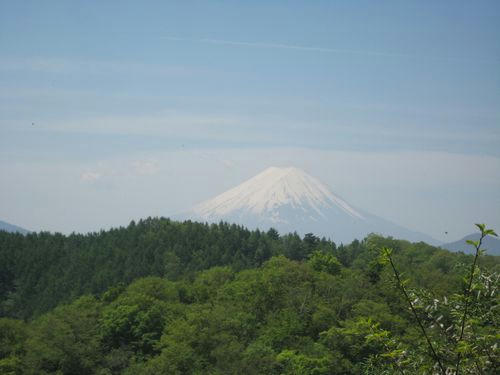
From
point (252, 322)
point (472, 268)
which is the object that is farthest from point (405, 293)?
point (252, 322)

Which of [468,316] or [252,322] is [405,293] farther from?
[252,322]

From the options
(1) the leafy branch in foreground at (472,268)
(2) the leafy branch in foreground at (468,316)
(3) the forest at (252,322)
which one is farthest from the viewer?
(3) the forest at (252,322)

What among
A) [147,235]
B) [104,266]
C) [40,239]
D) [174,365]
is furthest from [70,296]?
[174,365]

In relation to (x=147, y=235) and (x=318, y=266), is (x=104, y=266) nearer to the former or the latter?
(x=147, y=235)

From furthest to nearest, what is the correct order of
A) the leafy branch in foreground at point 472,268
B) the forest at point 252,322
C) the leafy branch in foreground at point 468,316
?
the forest at point 252,322 < the leafy branch in foreground at point 468,316 < the leafy branch in foreground at point 472,268

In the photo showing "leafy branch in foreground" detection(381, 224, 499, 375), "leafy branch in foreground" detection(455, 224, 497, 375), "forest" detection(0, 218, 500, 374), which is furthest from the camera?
"forest" detection(0, 218, 500, 374)

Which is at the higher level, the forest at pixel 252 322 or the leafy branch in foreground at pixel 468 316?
the leafy branch in foreground at pixel 468 316

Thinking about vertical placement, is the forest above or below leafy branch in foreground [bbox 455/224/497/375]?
below

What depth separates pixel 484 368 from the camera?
561cm

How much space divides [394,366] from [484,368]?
3.00ft

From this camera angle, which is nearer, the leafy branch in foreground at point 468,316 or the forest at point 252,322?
the leafy branch in foreground at point 468,316

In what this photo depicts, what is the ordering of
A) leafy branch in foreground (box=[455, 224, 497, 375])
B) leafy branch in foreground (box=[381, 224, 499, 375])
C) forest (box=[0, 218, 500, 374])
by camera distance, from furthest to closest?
forest (box=[0, 218, 500, 374]) < leafy branch in foreground (box=[381, 224, 499, 375]) < leafy branch in foreground (box=[455, 224, 497, 375])

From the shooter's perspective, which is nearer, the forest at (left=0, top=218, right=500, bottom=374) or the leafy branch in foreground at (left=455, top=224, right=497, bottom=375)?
the leafy branch in foreground at (left=455, top=224, right=497, bottom=375)

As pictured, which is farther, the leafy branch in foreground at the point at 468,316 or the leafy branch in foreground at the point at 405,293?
the leafy branch in foreground at the point at 468,316
